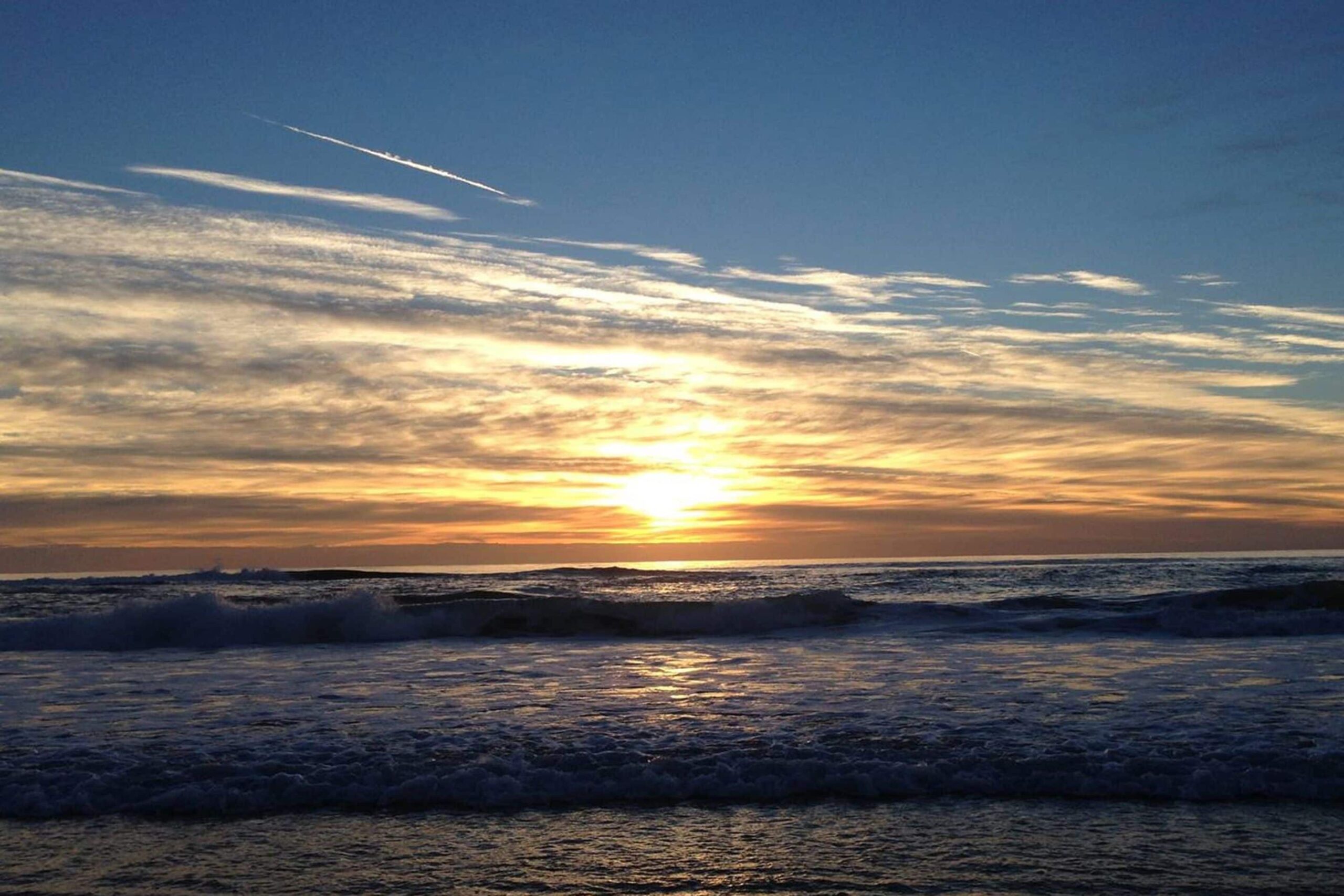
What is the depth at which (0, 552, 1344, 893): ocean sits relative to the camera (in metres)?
6.39

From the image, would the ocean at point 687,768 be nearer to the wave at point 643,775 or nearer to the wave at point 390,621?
the wave at point 643,775

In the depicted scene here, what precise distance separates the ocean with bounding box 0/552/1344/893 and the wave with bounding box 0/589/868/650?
2450mm

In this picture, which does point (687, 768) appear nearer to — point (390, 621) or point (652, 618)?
point (652, 618)

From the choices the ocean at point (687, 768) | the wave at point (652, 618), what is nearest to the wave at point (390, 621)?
the wave at point (652, 618)

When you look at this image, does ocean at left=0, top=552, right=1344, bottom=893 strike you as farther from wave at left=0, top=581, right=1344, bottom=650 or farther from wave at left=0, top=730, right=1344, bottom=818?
wave at left=0, top=581, right=1344, bottom=650

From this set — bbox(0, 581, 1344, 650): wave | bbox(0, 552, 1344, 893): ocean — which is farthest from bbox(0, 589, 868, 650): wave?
bbox(0, 552, 1344, 893): ocean

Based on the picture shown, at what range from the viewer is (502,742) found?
986 centimetres

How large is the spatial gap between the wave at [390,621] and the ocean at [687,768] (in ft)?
8.04

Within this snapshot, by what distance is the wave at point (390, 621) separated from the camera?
2264 centimetres

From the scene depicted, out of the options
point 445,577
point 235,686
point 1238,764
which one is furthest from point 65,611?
point 1238,764

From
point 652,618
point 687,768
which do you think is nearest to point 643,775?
point 687,768

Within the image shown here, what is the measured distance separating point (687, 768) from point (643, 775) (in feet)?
1.49

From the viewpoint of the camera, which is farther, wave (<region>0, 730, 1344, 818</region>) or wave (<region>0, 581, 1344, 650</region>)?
wave (<region>0, 581, 1344, 650</region>)

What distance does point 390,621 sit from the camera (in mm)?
24703
